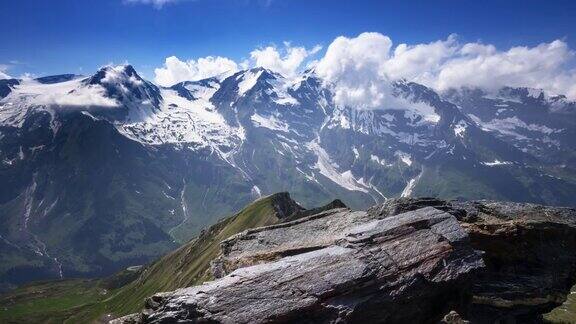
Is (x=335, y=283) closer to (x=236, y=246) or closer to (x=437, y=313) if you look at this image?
(x=437, y=313)

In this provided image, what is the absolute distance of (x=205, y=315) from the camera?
3200 centimetres

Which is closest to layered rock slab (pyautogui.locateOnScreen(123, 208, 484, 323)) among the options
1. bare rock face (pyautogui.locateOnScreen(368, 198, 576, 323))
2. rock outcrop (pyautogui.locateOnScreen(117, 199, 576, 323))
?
rock outcrop (pyautogui.locateOnScreen(117, 199, 576, 323))

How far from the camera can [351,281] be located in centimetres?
3500

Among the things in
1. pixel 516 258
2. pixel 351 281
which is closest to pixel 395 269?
pixel 351 281

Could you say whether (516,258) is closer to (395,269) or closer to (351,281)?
(395,269)

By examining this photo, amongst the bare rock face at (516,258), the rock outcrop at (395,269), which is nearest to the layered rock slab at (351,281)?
the rock outcrop at (395,269)

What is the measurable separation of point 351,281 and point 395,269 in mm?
3995

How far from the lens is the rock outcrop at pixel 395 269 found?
110 ft

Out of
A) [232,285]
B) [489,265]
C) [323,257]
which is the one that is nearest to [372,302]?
[323,257]

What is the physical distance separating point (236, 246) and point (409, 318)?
719 inches

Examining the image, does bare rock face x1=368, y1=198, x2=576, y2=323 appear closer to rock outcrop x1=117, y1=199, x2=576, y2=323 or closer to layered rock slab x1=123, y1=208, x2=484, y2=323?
rock outcrop x1=117, y1=199, x2=576, y2=323

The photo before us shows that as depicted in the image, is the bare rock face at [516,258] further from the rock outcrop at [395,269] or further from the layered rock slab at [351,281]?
the layered rock slab at [351,281]

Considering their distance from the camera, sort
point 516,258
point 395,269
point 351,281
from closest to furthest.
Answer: point 351,281
point 395,269
point 516,258

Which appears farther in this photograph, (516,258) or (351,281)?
(516,258)
